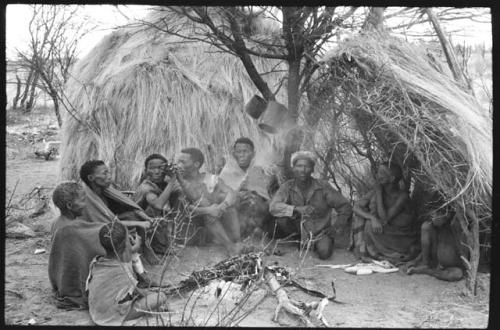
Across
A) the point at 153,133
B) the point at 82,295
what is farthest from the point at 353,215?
the point at 82,295

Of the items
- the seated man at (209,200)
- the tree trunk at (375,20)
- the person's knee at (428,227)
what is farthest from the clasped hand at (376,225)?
the tree trunk at (375,20)

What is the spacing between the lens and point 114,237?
150 inches

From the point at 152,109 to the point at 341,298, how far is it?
2.84 meters

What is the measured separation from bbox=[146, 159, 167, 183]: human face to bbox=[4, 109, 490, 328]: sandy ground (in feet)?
2.22

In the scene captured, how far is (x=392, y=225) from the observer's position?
4.80 m

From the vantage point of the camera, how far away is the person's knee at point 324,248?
16.1 feet

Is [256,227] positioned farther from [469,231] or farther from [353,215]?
[469,231]

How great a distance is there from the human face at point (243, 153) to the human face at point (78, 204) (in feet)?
5.58

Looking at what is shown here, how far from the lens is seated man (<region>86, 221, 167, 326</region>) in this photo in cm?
366

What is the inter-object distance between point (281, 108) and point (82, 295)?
2369 millimetres

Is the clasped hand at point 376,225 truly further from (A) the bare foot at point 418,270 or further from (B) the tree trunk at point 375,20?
(B) the tree trunk at point 375,20

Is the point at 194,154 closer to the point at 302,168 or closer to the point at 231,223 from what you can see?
the point at 231,223

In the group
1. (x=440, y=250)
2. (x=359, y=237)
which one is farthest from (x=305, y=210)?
(x=440, y=250)

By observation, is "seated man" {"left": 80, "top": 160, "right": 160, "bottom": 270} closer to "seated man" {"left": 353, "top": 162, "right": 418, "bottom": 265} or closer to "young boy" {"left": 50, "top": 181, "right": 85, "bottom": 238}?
"young boy" {"left": 50, "top": 181, "right": 85, "bottom": 238}
